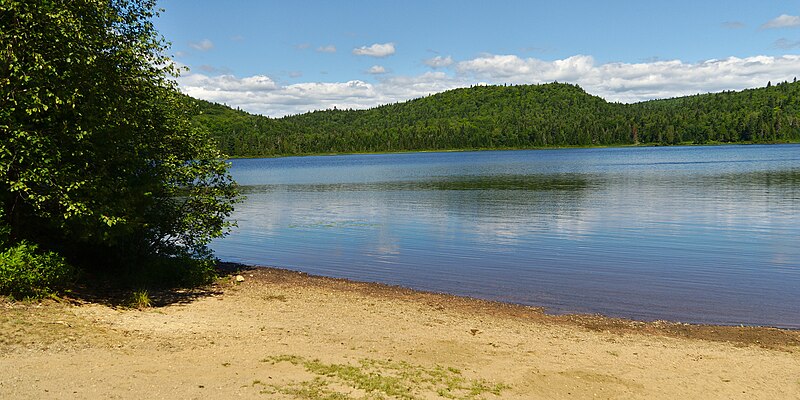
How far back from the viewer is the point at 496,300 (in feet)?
68.2

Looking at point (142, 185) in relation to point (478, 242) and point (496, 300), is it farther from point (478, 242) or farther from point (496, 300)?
point (478, 242)

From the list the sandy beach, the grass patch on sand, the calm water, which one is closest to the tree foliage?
the sandy beach

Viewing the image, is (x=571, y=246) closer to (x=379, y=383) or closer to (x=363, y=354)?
(x=363, y=354)

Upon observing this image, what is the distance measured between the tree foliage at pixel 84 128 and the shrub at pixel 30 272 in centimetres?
89

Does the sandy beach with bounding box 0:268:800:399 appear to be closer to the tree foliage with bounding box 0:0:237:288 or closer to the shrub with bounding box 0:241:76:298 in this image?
the shrub with bounding box 0:241:76:298

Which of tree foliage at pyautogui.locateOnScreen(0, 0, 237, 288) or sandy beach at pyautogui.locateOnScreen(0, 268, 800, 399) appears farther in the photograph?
tree foliage at pyautogui.locateOnScreen(0, 0, 237, 288)

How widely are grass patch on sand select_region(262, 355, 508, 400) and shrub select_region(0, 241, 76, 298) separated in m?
6.79

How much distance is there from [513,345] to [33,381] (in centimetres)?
956

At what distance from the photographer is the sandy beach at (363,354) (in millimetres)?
10289

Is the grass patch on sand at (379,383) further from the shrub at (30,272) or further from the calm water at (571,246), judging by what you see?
the calm water at (571,246)

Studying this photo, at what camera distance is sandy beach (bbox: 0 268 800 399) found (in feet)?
33.8

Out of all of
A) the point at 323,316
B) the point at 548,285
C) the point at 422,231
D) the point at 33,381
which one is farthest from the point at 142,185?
the point at 422,231

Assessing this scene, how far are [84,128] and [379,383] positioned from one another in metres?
10.1

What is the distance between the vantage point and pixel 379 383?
1058cm
